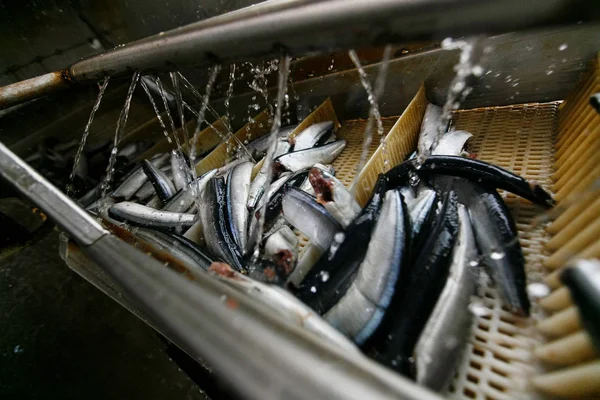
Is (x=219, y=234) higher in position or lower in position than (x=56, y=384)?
higher

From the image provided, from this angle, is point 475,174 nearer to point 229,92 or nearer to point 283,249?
point 283,249

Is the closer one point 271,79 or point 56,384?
point 56,384

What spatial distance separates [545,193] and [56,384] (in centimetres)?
464

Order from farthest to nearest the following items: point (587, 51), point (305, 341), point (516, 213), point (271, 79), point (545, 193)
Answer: point (271, 79)
point (587, 51)
point (516, 213)
point (545, 193)
point (305, 341)

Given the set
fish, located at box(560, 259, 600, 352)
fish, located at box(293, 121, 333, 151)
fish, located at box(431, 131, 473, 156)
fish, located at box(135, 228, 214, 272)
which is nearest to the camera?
fish, located at box(560, 259, 600, 352)

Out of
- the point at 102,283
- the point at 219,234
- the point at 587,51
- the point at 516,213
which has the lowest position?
the point at 102,283

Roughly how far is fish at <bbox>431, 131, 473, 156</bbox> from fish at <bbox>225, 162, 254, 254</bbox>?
1941 mm

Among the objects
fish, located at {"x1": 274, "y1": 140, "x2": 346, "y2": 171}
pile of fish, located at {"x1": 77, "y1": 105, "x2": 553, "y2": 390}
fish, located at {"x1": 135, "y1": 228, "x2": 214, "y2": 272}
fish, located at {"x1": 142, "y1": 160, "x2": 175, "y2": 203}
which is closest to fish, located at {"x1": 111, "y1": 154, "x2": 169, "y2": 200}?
fish, located at {"x1": 142, "y1": 160, "x2": 175, "y2": 203}

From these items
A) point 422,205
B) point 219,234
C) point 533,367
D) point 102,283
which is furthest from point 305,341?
point 102,283

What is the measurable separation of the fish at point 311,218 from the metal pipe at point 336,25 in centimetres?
119

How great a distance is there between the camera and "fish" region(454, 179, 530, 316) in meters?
1.69

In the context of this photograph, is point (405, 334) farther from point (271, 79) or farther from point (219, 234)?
point (271, 79)

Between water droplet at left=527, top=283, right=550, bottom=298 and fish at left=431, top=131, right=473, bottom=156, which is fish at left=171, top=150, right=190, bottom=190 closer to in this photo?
fish at left=431, top=131, right=473, bottom=156

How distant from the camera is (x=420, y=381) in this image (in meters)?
1.37
